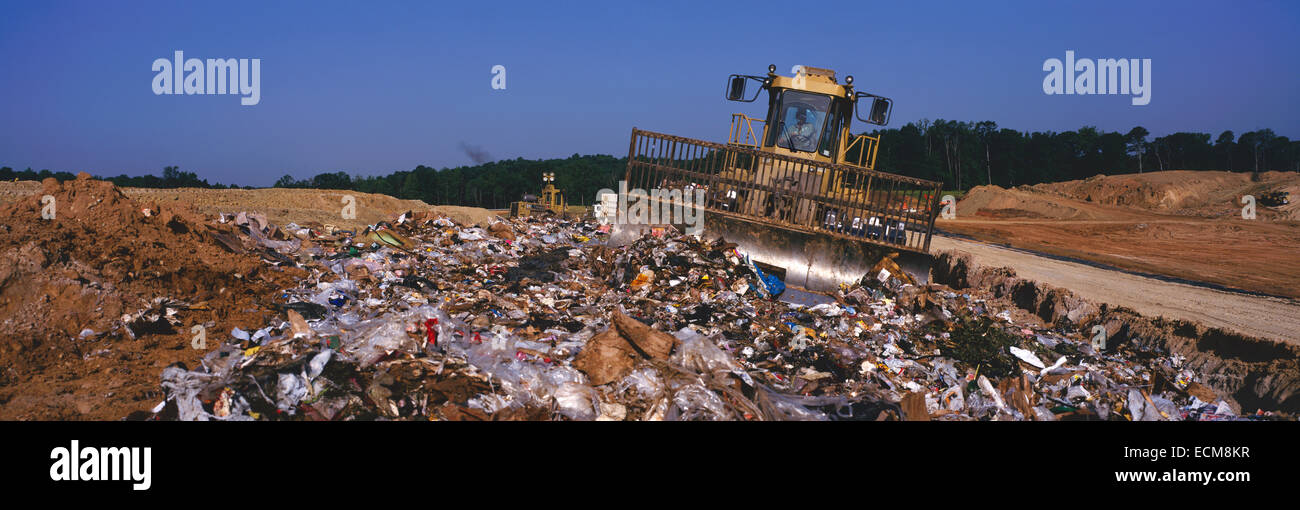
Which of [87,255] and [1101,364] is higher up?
[87,255]

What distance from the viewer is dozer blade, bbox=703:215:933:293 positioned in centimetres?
894

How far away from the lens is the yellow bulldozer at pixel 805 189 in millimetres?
9000

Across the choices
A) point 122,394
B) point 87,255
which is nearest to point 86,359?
point 122,394

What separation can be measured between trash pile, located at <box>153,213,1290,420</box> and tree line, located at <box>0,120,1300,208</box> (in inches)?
1238

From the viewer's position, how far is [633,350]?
5219 millimetres

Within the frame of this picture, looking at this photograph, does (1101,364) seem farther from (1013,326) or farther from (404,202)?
(404,202)

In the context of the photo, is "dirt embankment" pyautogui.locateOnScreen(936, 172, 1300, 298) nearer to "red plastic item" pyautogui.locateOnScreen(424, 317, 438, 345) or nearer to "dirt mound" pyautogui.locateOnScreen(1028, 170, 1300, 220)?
"dirt mound" pyautogui.locateOnScreen(1028, 170, 1300, 220)

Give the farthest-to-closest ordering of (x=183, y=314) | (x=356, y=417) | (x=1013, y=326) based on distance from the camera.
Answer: (x=1013, y=326) < (x=183, y=314) < (x=356, y=417)

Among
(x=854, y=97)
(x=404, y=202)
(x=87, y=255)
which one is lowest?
(x=87, y=255)

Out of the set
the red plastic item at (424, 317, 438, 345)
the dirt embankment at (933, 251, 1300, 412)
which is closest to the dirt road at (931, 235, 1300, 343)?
the dirt embankment at (933, 251, 1300, 412)

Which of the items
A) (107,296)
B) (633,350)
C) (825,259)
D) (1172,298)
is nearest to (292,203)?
(107,296)

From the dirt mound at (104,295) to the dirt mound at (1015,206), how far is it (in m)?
23.8

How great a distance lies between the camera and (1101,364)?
6.75 m
